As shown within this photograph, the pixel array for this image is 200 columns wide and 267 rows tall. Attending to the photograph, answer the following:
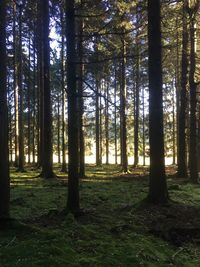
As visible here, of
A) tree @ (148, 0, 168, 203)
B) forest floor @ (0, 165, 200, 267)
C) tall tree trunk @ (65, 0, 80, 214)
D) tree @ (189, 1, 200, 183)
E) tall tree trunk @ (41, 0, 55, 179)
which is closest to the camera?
forest floor @ (0, 165, 200, 267)

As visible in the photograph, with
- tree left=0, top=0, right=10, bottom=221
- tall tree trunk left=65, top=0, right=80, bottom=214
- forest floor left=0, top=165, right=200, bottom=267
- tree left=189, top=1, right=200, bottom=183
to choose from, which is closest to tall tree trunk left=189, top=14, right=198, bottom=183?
tree left=189, top=1, right=200, bottom=183

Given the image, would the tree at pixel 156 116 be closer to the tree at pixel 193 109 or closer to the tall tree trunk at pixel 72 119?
the tall tree trunk at pixel 72 119

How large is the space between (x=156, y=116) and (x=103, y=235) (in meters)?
4.89

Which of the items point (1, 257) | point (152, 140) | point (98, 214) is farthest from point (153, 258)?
point (152, 140)

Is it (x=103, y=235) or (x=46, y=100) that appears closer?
(x=103, y=235)

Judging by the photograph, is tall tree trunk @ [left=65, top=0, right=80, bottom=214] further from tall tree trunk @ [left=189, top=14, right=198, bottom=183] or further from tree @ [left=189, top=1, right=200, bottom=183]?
tall tree trunk @ [left=189, top=14, right=198, bottom=183]

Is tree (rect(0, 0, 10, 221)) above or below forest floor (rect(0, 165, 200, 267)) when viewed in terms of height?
above

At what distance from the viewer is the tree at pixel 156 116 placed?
12.0m

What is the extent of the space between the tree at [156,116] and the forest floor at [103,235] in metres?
0.62

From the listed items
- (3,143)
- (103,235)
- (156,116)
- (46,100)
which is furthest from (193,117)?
(3,143)

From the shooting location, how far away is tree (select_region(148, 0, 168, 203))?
39.4ft

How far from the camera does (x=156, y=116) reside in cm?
1202

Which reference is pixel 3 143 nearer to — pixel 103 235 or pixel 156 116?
pixel 103 235

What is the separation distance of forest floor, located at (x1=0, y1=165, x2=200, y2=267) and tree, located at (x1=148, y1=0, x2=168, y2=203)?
0.62 meters
